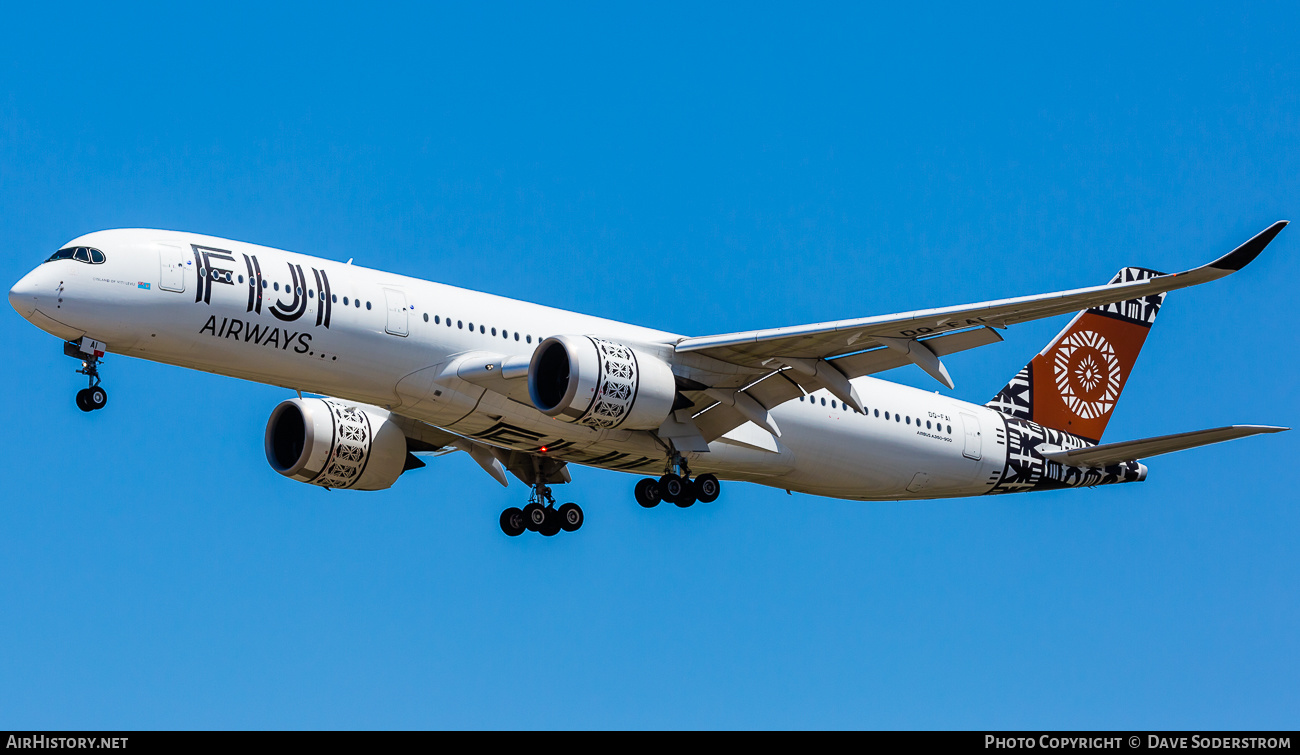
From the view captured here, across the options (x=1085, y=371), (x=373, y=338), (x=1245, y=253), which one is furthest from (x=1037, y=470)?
(x=373, y=338)

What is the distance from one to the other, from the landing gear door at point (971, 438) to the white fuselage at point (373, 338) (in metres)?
2.15

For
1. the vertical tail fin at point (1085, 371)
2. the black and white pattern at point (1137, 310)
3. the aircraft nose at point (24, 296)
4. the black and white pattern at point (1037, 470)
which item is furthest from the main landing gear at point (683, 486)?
the black and white pattern at point (1137, 310)

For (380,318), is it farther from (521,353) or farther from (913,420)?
(913,420)

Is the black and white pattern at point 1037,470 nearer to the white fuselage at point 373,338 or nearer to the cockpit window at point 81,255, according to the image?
the white fuselage at point 373,338

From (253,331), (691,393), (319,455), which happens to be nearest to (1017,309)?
(691,393)

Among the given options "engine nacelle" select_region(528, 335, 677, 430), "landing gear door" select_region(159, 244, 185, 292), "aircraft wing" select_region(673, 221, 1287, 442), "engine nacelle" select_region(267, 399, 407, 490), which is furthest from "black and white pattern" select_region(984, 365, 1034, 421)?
"landing gear door" select_region(159, 244, 185, 292)

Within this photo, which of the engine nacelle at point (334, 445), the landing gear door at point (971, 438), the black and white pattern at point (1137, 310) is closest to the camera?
the engine nacelle at point (334, 445)

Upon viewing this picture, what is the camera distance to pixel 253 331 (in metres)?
27.5

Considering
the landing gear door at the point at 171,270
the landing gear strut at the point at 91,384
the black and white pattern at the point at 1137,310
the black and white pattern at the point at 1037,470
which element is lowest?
the landing gear strut at the point at 91,384

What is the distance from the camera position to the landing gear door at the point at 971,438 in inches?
1401

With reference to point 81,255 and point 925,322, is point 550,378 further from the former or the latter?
point 81,255

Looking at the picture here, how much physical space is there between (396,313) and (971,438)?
49.1ft

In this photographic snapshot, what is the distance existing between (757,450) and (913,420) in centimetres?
440
